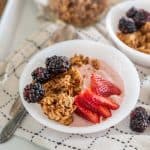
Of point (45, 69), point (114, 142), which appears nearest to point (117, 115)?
point (114, 142)

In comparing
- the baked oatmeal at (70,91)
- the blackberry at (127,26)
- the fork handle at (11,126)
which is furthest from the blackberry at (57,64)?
the blackberry at (127,26)

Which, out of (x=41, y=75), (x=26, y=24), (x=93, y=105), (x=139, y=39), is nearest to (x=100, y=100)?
(x=93, y=105)

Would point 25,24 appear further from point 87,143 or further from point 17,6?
point 87,143

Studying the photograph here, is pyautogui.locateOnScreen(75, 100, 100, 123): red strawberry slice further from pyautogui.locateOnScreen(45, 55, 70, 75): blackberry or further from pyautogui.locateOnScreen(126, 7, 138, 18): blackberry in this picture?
pyautogui.locateOnScreen(126, 7, 138, 18): blackberry

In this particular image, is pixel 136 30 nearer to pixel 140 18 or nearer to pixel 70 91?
pixel 140 18

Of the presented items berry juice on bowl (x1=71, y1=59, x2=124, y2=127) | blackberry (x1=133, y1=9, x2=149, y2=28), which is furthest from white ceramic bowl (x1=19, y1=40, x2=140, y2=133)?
blackberry (x1=133, y1=9, x2=149, y2=28)
